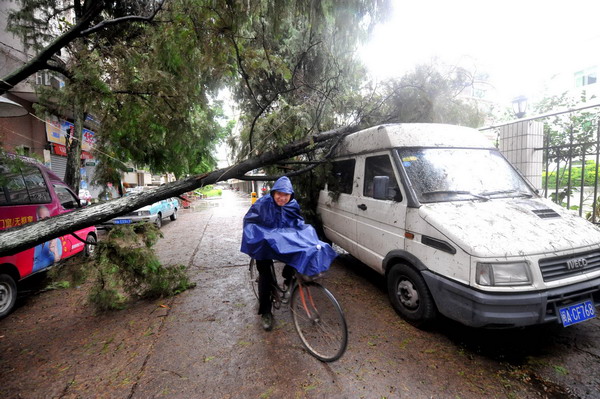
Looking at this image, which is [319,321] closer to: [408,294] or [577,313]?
[408,294]

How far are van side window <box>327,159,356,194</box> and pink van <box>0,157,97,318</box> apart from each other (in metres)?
4.55

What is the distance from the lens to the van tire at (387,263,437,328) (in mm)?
2902

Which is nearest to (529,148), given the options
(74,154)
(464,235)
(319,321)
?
(464,235)

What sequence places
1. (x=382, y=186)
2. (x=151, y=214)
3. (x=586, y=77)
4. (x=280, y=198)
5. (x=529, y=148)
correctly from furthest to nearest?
1. (x=586, y=77)
2. (x=151, y=214)
3. (x=529, y=148)
4. (x=382, y=186)
5. (x=280, y=198)

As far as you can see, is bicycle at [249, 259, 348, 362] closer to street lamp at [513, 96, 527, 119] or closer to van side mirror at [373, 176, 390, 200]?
van side mirror at [373, 176, 390, 200]

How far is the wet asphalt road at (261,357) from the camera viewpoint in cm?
229

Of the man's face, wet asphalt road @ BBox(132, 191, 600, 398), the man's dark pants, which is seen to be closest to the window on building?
wet asphalt road @ BBox(132, 191, 600, 398)

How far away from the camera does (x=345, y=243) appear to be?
187 inches

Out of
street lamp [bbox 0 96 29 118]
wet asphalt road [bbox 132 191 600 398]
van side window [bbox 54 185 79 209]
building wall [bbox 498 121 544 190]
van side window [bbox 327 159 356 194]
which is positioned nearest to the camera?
wet asphalt road [bbox 132 191 600 398]

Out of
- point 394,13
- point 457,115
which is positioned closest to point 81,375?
point 394,13

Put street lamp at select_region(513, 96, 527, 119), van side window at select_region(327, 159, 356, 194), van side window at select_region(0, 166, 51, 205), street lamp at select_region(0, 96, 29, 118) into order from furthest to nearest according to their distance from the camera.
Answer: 1. street lamp at select_region(513, 96, 527, 119)
2. van side window at select_region(327, 159, 356, 194)
3. street lamp at select_region(0, 96, 29, 118)
4. van side window at select_region(0, 166, 51, 205)

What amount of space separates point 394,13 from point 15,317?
6.11 m

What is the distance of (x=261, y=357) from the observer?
106 inches

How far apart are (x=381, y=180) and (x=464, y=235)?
3.64ft
